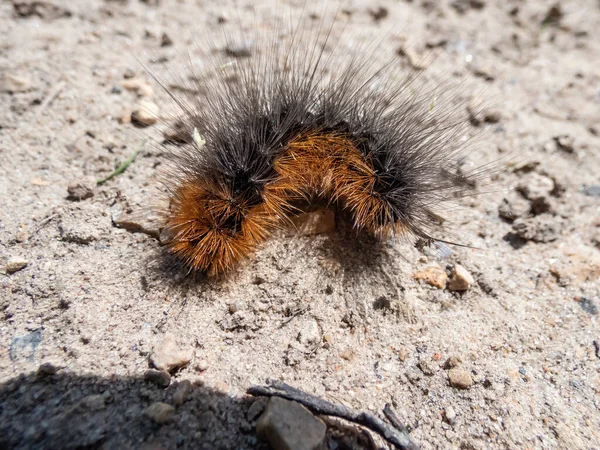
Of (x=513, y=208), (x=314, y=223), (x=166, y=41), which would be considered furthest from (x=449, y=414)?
(x=166, y=41)

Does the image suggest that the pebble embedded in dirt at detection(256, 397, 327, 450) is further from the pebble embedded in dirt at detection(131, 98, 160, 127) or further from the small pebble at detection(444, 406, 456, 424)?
the pebble embedded in dirt at detection(131, 98, 160, 127)

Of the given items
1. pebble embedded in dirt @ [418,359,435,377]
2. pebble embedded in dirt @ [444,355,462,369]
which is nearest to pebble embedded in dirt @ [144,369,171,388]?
pebble embedded in dirt @ [418,359,435,377]

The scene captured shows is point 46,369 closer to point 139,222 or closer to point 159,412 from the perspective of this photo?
point 159,412

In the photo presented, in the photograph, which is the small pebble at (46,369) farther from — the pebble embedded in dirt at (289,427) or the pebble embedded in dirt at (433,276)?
the pebble embedded in dirt at (433,276)

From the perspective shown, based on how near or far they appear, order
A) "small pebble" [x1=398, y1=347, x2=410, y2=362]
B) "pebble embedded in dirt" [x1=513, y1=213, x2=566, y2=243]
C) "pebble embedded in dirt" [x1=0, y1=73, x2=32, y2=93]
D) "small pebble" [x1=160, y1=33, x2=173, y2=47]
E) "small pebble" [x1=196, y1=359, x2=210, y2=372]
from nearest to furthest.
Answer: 1. "small pebble" [x1=196, y1=359, x2=210, y2=372]
2. "small pebble" [x1=398, y1=347, x2=410, y2=362]
3. "pebble embedded in dirt" [x1=513, y1=213, x2=566, y2=243]
4. "pebble embedded in dirt" [x1=0, y1=73, x2=32, y2=93]
5. "small pebble" [x1=160, y1=33, x2=173, y2=47]

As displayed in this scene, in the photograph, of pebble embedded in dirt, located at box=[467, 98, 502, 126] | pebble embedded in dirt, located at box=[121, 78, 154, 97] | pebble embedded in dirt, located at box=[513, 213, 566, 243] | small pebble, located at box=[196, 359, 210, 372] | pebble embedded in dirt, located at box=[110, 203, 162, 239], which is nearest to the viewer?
small pebble, located at box=[196, 359, 210, 372]

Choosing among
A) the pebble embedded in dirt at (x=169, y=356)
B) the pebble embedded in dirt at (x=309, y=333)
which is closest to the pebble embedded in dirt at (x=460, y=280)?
the pebble embedded in dirt at (x=309, y=333)
